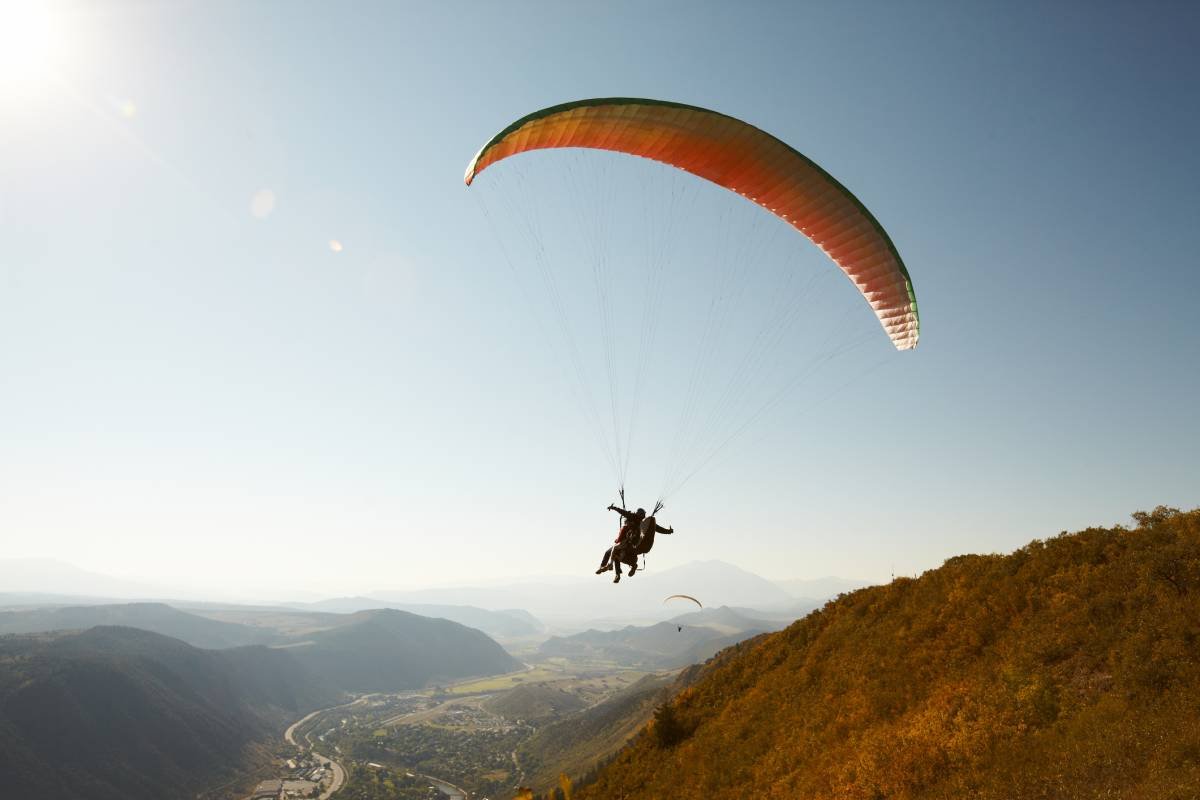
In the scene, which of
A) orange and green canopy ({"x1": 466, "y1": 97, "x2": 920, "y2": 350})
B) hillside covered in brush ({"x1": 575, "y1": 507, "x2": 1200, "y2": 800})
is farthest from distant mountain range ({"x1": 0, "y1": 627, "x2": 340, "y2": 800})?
orange and green canopy ({"x1": 466, "y1": 97, "x2": 920, "y2": 350})

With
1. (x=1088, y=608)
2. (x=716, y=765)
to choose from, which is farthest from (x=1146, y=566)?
(x=716, y=765)

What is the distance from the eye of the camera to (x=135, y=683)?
416ft

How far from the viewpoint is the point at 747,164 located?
47.8 feet

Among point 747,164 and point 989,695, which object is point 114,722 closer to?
point 989,695

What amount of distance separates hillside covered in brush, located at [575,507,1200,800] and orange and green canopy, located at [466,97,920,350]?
23.0 ft

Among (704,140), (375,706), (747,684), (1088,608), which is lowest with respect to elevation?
(375,706)

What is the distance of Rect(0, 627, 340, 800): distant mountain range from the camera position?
96.3 m

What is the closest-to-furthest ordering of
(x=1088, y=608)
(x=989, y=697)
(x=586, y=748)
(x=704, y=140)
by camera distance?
(x=989, y=697)
(x=1088, y=608)
(x=704, y=140)
(x=586, y=748)

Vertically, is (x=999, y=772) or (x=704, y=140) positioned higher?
(x=704, y=140)

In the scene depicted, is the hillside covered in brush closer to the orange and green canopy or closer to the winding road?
the orange and green canopy

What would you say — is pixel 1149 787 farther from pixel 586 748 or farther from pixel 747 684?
pixel 586 748

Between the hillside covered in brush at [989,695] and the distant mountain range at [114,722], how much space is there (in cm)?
12814

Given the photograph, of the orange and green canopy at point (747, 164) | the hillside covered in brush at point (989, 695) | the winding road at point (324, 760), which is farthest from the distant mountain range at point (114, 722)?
the orange and green canopy at point (747, 164)

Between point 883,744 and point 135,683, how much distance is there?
17052 cm
